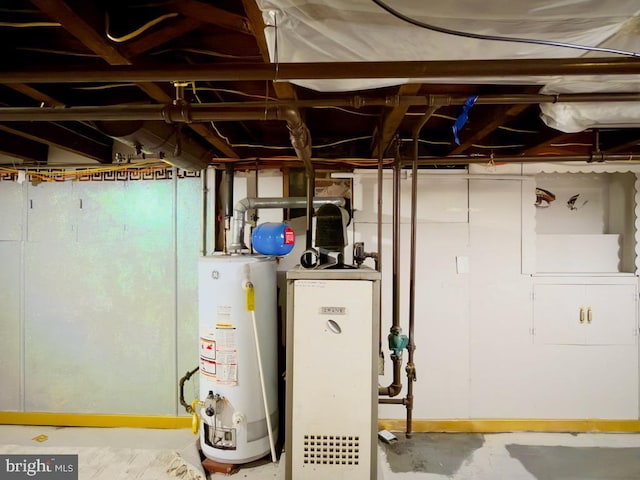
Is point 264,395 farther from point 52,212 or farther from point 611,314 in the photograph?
point 611,314

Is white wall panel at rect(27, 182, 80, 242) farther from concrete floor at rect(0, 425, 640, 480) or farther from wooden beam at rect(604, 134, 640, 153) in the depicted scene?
wooden beam at rect(604, 134, 640, 153)

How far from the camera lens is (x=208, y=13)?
1116mm

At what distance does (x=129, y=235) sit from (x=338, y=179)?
6.05 feet

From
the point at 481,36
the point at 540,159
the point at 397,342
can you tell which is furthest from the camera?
the point at 540,159

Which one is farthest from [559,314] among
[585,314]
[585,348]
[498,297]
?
[498,297]

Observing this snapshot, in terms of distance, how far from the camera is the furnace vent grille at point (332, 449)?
63.8 inches

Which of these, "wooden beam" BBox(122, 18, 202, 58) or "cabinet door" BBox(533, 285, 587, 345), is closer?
"wooden beam" BBox(122, 18, 202, 58)

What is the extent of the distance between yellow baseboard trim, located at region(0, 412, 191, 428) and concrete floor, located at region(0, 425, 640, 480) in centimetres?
4

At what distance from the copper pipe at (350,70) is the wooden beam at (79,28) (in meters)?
0.05

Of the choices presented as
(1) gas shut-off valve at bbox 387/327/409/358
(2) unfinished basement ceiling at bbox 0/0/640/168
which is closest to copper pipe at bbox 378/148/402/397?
(1) gas shut-off valve at bbox 387/327/409/358

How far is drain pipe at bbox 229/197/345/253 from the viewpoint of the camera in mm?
2473

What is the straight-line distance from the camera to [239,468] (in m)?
2.26

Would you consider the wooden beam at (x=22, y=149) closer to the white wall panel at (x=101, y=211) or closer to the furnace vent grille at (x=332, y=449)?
the white wall panel at (x=101, y=211)

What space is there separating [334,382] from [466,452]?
160 centimetres
